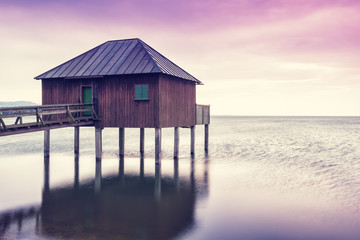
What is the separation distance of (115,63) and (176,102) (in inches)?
215

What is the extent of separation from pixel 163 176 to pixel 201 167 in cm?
492

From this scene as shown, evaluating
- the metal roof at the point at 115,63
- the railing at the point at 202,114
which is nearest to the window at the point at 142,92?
the metal roof at the point at 115,63

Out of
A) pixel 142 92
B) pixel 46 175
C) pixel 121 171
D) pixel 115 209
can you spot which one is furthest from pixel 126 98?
pixel 115 209

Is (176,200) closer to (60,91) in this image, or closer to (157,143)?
(157,143)

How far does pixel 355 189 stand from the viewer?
20.5 meters

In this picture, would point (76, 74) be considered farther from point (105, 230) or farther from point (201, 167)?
point (105, 230)

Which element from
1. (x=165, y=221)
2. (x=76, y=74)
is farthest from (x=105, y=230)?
(x=76, y=74)

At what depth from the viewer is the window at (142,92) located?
2347 centimetres

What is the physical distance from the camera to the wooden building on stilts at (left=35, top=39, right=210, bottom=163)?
2341cm

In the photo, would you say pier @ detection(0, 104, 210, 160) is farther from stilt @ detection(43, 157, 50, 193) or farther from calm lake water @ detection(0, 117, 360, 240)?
calm lake water @ detection(0, 117, 360, 240)

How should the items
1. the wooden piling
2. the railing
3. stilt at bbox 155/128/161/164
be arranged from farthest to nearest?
the railing → stilt at bbox 155/128/161/164 → the wooden piling

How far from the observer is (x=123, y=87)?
78.7 feet

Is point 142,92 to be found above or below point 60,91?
below

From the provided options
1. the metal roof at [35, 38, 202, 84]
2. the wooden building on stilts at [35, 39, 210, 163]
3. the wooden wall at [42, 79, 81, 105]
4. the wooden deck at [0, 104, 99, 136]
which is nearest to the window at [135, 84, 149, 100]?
the wooden building on stilts at [35, 39, 210, 163]
